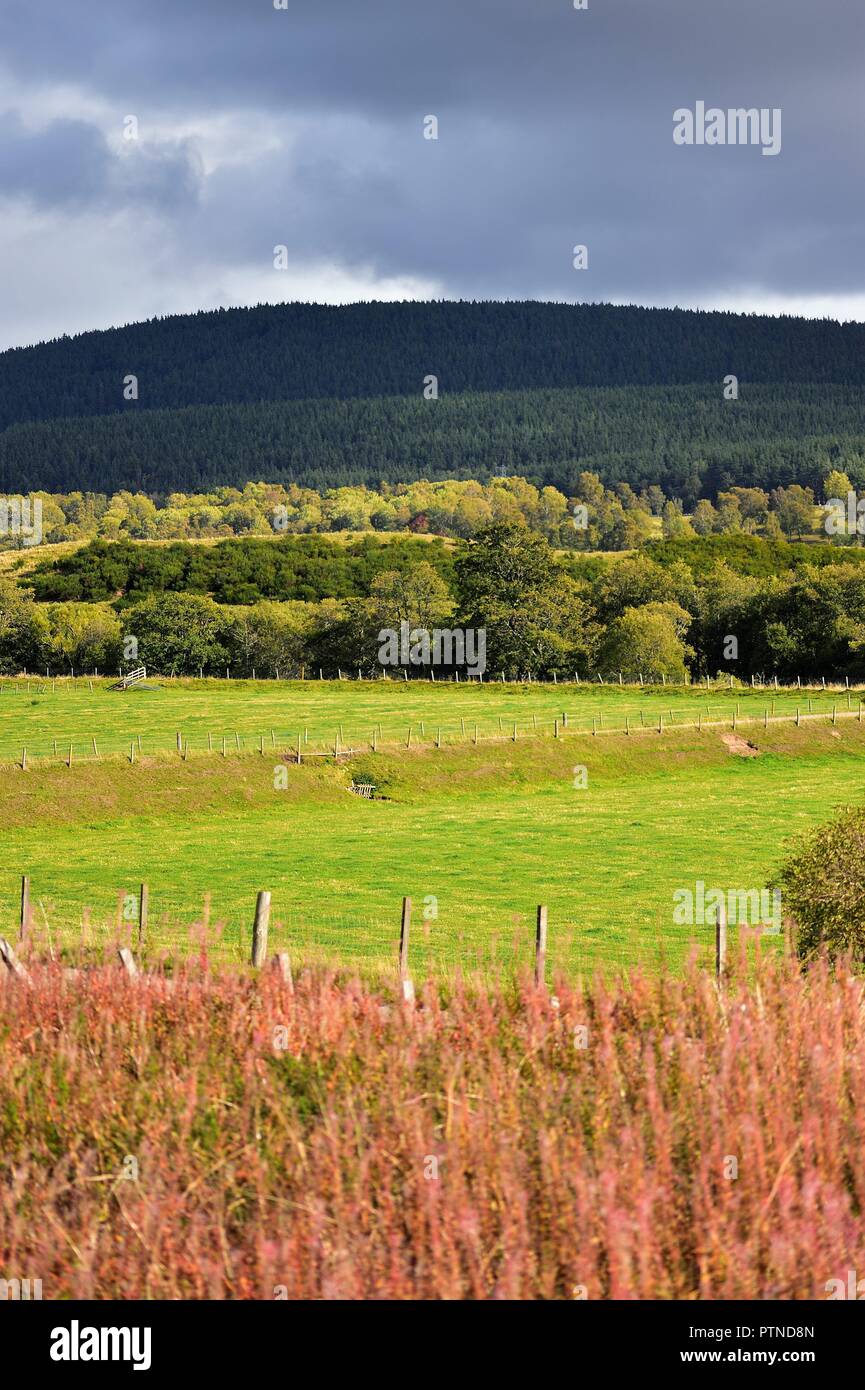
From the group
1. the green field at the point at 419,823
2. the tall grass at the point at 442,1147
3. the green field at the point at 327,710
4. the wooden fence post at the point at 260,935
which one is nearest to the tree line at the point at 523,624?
the green field at the point at 327,710

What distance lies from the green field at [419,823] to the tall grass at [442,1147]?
24.6ft

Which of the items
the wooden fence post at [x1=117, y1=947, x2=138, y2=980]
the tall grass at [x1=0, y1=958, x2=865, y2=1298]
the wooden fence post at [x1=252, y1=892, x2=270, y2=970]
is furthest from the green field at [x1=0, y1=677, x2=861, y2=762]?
the tall grass at [x1=0, y1=958, x2=865, y2=1298]

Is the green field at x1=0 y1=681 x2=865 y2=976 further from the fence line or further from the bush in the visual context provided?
the bush

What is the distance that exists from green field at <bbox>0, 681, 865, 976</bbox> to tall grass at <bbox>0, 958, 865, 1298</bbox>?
749 centimetres

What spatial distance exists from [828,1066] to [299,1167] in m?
3.45

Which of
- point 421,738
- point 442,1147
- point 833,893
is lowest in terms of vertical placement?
point 442,1147

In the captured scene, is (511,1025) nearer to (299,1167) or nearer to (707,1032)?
(707,1032)

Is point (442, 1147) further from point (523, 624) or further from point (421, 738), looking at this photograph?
point (523, 624)

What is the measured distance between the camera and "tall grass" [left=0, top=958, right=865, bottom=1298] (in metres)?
6.79

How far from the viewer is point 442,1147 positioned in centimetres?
770

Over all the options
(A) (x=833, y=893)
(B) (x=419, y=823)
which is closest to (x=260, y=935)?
(A) (x=833, y=893)

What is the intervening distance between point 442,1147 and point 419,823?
49.3 meters
